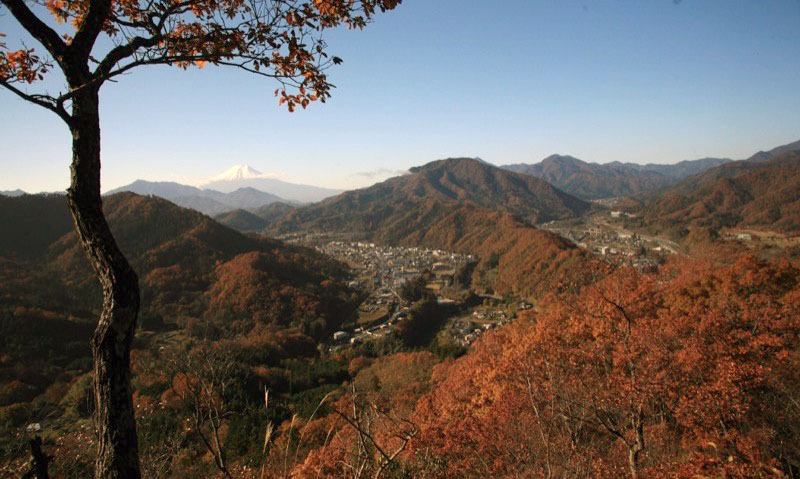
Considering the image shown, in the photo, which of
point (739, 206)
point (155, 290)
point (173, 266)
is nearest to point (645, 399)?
point (155, 290)

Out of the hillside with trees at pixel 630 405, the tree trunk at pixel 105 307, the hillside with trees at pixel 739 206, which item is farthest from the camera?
the hillside with trees at pixel 739 206

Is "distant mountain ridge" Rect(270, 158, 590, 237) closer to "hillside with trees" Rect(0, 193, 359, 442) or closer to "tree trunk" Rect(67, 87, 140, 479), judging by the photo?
"hillside with trees" Rect(0, 193, 359, 442)

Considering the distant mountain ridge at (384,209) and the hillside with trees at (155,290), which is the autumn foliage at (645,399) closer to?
the hillside with trees at (155,290)

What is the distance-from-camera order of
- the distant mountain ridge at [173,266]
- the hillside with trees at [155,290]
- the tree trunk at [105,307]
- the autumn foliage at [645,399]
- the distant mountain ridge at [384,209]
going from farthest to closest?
the distant mountain ridge at [384,209]
the distant mountain ridge at [173,266]
the hillside with trees at [155,290]
the autumn foliage at [645,399]
the tree trunk at [105,307]

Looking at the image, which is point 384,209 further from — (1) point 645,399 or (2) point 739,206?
(1) point 645,399

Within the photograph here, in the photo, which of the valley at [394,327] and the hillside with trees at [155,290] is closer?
the valley at [394,327]

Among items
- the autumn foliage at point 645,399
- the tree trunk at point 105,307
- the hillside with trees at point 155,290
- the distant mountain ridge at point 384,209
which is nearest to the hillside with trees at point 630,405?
the autumn foliage at point 645,399

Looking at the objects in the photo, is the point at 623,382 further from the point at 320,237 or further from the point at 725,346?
the point at 320,237

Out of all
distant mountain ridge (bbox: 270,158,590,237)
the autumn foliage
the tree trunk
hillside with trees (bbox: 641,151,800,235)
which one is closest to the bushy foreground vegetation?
the autumn foliage
